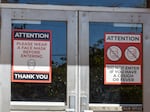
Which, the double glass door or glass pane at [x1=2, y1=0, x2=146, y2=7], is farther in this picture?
glass pane at [x1=2, y1=0, x2=146, y2=7]

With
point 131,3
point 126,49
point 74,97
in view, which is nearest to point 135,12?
point 131,3

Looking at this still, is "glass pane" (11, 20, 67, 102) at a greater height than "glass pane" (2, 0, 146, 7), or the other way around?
"glass pane" (2, 0, 146, 7)

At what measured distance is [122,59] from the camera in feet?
19.0

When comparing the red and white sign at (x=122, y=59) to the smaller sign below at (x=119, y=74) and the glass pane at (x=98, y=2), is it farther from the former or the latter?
the glass pane at (x=98, y=2)

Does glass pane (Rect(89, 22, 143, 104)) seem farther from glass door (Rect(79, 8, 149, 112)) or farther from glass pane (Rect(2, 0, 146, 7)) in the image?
glass pane (Rect(2, 0, 146, 7))

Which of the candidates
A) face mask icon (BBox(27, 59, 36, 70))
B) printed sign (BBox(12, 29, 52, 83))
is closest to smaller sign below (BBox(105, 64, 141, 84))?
printed sign (BBox(12, 29, 52, 83))

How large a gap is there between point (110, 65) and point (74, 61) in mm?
481

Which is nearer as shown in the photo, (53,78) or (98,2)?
(53,78)

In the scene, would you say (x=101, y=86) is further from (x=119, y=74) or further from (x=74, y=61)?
(x=74, y=61)

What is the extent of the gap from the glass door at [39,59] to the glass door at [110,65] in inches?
6.4

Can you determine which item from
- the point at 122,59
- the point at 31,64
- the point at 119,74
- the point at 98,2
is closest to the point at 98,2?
the point at 98,2

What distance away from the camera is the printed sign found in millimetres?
5676

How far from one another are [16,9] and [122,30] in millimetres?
1431

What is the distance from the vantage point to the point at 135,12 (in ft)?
19.4
